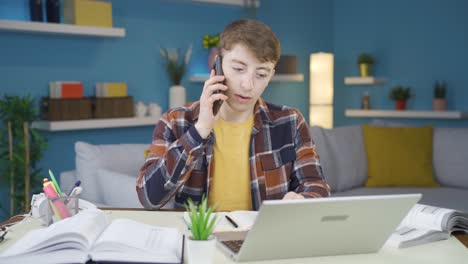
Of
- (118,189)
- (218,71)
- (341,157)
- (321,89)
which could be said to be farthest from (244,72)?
(321,89)

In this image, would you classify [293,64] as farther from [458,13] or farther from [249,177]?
[249,177]

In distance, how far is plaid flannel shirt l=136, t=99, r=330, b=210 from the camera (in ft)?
5.24

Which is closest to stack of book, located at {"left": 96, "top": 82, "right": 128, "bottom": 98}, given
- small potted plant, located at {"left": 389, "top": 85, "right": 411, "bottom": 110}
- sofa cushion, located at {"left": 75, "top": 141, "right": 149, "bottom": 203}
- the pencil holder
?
sofa cushion, located at {"left": 75, "top": 141, "right": 149, "bottom": 203}

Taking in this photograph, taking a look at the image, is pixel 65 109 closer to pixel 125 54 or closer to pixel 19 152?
pixel 19 152

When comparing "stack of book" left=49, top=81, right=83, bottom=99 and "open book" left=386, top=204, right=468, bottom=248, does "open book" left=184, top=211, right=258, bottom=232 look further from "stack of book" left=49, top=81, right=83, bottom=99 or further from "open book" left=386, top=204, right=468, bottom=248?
"stack of book" left=49, top=81, right=83, bottom=99

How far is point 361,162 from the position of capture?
Result: 3.77 meters

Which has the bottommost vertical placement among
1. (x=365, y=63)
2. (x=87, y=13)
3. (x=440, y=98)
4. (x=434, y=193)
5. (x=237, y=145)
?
(x=434, y=193)

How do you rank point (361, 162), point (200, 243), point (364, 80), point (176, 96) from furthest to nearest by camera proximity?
point (364, 80) → point (176, 96) → point (361, 162) → point (200, 243)

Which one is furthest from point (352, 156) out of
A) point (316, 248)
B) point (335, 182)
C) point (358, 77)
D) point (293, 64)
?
point (316, 248)

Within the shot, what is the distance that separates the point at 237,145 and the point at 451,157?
243cm

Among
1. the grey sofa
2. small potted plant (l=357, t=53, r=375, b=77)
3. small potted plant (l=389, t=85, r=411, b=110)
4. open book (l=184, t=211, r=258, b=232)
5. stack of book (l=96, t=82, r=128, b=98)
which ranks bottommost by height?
the grey sofa

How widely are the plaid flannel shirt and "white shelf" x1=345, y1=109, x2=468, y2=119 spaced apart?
3.41 m

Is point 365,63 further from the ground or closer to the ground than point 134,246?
further from the ground

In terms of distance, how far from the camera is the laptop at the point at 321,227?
1.00 meters
